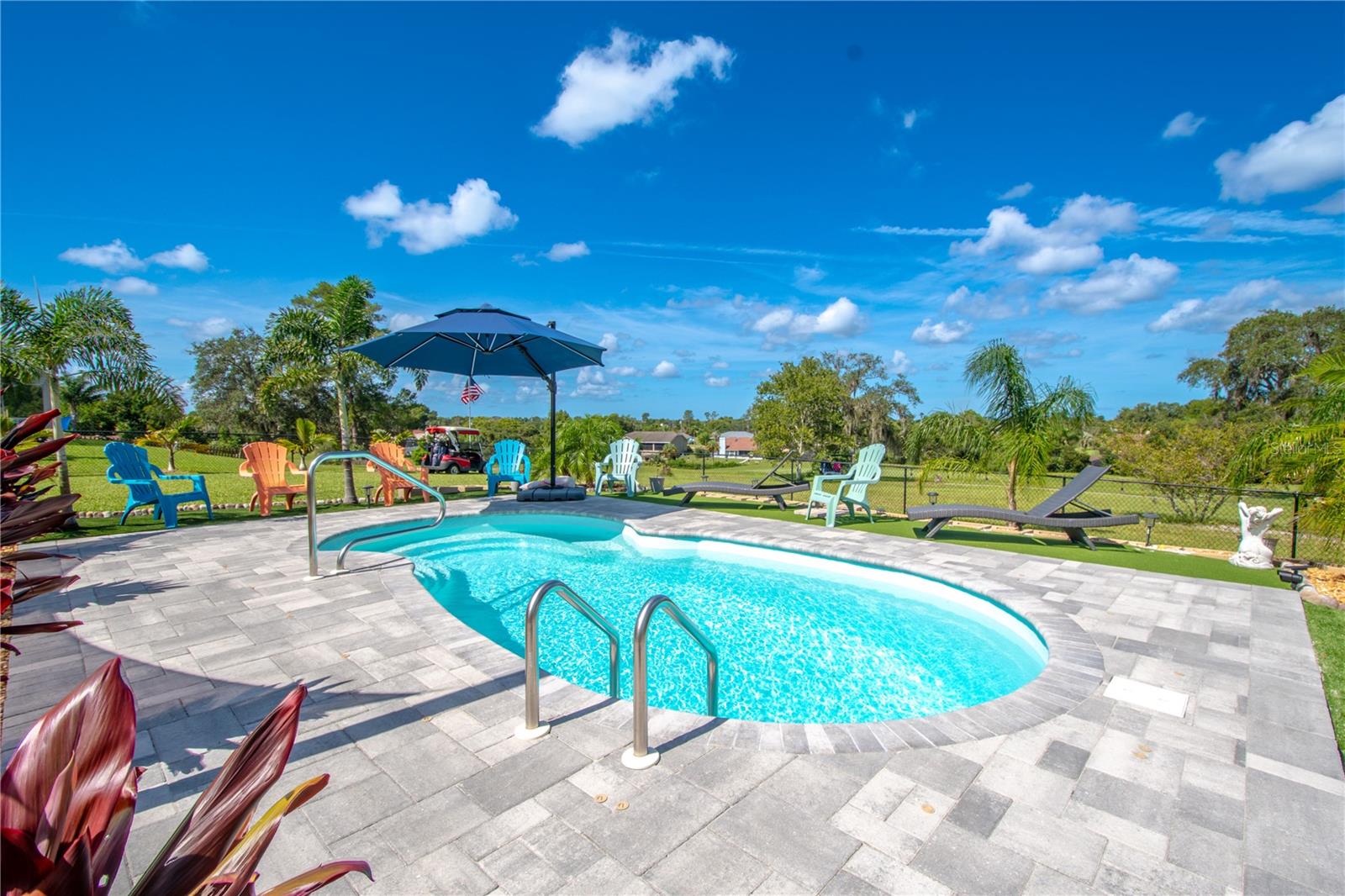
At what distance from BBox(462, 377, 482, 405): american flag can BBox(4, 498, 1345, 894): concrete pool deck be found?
19.1 ft

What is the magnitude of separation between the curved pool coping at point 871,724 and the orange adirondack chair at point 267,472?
9.77 feet

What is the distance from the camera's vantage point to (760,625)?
526cm

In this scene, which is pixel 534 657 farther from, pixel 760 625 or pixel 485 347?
pixel 485 347

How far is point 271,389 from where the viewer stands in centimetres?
1186

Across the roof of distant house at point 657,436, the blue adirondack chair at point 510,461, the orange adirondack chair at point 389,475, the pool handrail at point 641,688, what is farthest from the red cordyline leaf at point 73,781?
the roof of distant house at point 657,436

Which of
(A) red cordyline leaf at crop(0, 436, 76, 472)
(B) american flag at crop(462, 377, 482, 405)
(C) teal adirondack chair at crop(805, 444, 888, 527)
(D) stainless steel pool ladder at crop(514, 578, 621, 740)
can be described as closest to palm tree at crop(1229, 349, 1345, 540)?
(C) teal adirondack chair at crop(805, 444, 888, 527)

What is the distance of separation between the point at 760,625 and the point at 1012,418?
587cm

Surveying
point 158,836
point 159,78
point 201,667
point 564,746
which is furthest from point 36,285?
point 564,746

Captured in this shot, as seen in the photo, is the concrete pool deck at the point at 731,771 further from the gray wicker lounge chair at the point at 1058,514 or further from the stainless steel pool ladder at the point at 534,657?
the gray wicker lounge chair at the point at 1058,514

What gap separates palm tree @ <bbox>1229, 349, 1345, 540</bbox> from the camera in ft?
17.1

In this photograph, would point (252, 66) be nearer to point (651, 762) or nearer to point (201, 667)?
point (201, 667)

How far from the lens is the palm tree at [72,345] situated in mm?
7297

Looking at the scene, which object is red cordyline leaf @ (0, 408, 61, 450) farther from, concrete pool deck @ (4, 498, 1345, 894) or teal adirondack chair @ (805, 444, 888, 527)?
teal adirondack chair @ (805, 444, 888, 527)

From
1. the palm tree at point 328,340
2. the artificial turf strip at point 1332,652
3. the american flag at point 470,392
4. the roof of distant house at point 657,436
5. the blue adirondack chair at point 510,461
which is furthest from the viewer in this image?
the roof of distant house at point 657,436
